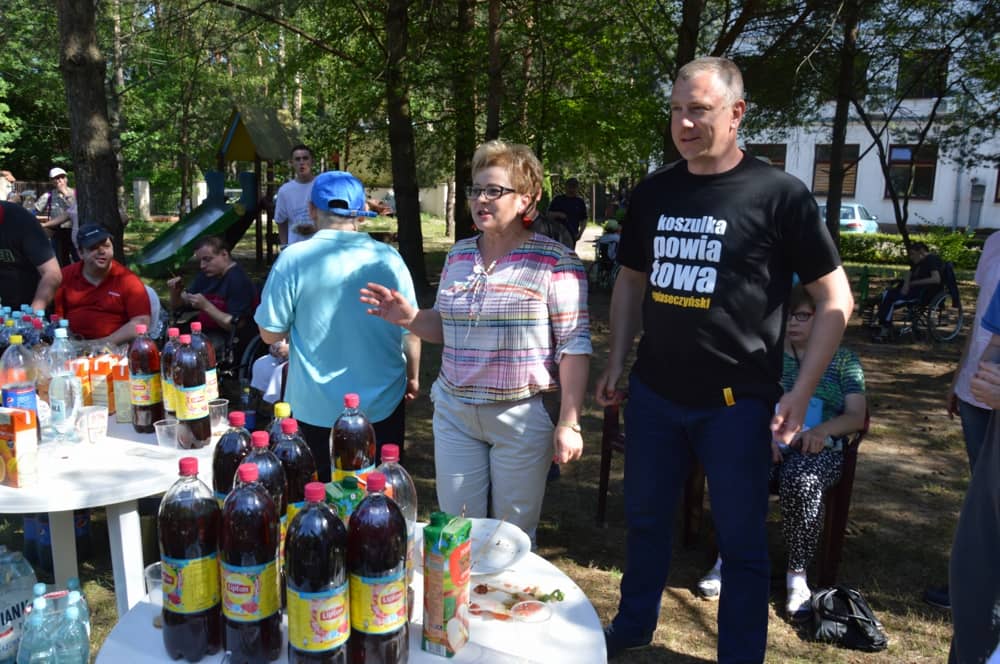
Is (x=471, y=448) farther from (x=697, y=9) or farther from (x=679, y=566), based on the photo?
(x=697, y=9)

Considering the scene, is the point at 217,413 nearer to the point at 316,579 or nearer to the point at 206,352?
the point at 206,352

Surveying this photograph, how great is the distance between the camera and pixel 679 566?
3.86m

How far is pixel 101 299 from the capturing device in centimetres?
452

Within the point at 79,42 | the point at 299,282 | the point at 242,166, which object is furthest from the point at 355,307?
the point at 242,166

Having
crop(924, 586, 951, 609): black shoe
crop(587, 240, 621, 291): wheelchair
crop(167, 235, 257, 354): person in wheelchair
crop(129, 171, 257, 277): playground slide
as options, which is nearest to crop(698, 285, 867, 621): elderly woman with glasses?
crop(924, 586, 951, 609): black shoe

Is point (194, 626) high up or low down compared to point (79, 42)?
down

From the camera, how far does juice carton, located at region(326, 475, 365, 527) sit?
69.4 inches

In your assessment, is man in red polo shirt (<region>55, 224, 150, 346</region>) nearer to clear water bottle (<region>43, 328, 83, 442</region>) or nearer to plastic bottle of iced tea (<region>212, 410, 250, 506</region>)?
clear water bottle (<region>43, 328, 83, 442</region>)

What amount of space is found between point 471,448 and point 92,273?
300cm

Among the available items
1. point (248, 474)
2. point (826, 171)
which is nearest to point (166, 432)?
point (248, 474)

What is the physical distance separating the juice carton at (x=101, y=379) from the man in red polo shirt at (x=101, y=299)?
4.94 ft

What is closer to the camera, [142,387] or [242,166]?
[142,387]

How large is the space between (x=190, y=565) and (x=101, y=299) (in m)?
3.43

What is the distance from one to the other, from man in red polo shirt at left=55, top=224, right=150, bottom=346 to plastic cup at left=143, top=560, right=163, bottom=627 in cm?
287
